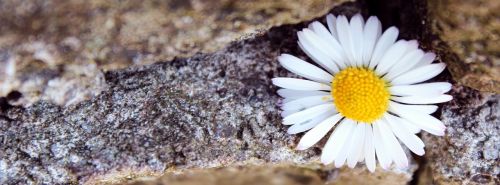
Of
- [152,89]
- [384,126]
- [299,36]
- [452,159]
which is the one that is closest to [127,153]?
[152,89]

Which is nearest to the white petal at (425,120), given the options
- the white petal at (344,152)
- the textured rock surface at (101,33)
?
the white petal at (344,152)

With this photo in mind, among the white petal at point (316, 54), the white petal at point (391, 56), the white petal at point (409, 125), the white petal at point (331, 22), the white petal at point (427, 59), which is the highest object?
the white petal at point (331, 22)

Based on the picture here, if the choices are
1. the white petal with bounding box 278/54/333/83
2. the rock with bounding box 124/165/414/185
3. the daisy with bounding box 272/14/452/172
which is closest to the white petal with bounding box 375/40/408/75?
the daisy with bounding box 272/14/452/172

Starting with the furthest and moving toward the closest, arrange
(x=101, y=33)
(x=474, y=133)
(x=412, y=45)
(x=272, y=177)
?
(x=272, y=177), (x=474, y=133), (x=412, y=45), (x=101, y=33)

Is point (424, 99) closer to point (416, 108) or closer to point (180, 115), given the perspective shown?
point (416, 108)

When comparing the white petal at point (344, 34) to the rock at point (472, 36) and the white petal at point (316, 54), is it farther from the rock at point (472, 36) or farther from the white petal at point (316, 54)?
the rock at point (472, 36)

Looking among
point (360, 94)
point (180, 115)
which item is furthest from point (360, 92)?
point (180, 115)

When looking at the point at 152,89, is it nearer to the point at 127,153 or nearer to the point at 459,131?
the point at 127,153
